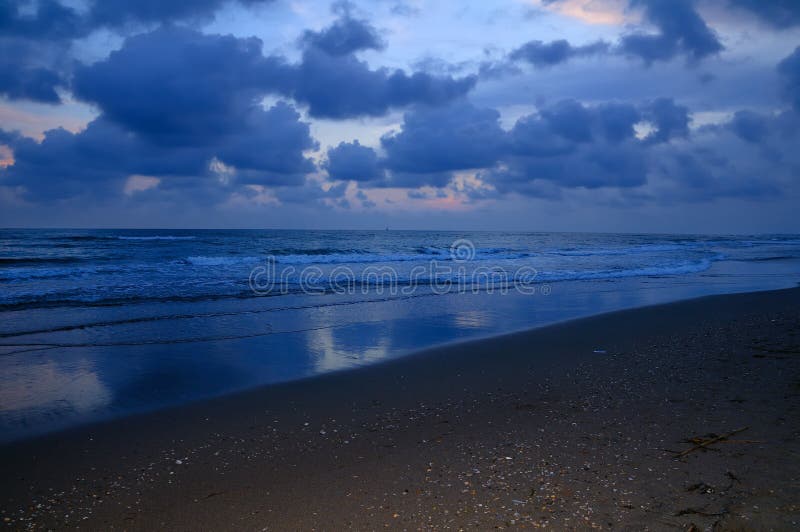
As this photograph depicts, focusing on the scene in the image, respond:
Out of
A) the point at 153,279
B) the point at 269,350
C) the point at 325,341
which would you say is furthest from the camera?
the point at 153,279

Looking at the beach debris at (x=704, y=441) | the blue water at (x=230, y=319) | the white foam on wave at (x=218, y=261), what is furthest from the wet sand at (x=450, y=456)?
the white foam on wave at (x=218, y=261)

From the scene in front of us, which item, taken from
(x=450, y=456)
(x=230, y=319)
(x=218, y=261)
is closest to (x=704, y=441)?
(x=450, y=456)

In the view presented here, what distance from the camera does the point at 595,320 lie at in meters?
12.1

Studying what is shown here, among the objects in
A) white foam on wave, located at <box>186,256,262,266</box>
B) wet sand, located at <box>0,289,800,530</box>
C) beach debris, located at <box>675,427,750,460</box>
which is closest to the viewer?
wet sand, located at <box>0,289,800,530</box>

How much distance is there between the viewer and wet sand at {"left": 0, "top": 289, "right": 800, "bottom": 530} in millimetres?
3451

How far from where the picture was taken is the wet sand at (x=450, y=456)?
3451mm

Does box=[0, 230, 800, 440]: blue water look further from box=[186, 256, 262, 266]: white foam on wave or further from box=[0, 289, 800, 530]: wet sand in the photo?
box=[186, 256, 262, 266]: white foam on wave

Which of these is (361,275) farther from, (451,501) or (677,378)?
(451,501)

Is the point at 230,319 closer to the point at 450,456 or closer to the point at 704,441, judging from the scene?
the point at 450,456

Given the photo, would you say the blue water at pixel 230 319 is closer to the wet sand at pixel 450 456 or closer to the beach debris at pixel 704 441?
the wet sand at pixel 450 456

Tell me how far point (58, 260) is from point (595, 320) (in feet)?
108

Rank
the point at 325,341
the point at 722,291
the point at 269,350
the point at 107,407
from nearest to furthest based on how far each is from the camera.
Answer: the point at 107,407 → the point at 269,350 → the point at 325,341 → the point at 722,291

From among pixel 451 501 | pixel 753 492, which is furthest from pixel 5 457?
pixel 753 492

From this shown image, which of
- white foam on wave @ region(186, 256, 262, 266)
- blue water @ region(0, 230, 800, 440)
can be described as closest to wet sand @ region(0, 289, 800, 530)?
blue water @ region(0, 230, 800, 440)
